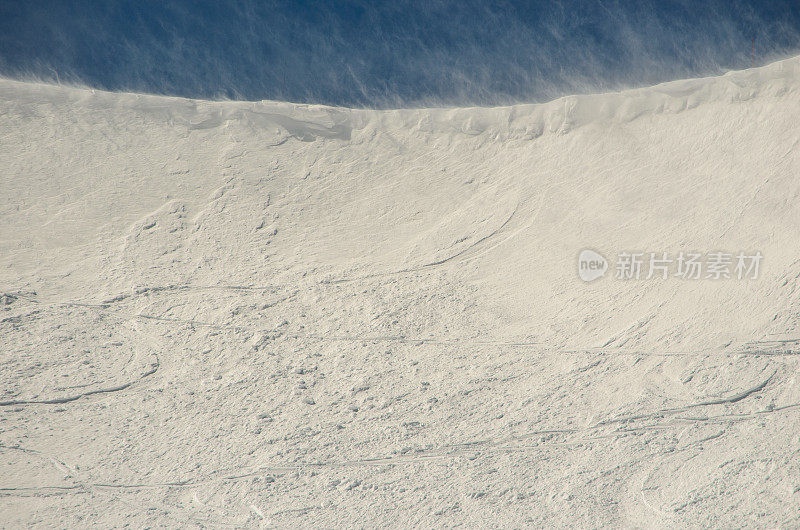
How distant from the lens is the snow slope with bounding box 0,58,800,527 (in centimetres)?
239

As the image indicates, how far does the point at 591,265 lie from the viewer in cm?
329

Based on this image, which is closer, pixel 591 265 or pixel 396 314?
pixel 396 314

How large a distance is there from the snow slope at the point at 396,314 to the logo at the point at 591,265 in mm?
75

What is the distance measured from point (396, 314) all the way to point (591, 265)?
108 cm

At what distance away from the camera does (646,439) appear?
250cm

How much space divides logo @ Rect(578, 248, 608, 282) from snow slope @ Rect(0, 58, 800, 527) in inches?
3.0

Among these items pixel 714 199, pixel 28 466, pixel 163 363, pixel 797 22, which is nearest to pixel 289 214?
pixel 163 363

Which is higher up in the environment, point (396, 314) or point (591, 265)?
point (591, 265)

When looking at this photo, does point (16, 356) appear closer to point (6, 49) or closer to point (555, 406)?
point (6, 49)

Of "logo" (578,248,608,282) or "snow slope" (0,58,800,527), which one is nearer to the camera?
"snow slope" (0,58,800,527)

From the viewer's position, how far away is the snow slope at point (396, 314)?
2.39m

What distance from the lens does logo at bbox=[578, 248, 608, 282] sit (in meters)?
3.25

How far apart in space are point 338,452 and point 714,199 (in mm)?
2451

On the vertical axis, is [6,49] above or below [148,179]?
above
